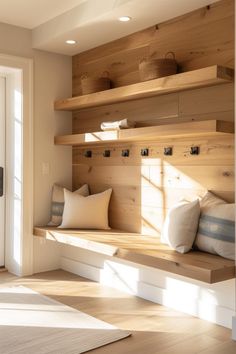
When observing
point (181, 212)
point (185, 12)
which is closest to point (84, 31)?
point (185, 12)

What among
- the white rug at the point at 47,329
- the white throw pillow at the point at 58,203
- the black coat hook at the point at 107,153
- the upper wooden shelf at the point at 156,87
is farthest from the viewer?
the white throw pillow at the point at 58,203

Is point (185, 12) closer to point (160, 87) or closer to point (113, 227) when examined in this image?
point (160, 87)

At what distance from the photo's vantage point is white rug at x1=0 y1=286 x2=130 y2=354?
2609mm

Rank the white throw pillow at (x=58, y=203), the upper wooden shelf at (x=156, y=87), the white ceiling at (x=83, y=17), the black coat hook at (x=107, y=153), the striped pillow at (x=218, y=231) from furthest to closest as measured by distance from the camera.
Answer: the white throw pillow at (x=58, y=203)
the black coat hook at (x=107, y=153)
the white ceiling at (x=83, y=17)
the upper wooden shelf at (x=156, y=87)
the striped pillow at (x=218, y=231)

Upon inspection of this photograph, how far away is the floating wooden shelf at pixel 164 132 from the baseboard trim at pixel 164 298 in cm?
122

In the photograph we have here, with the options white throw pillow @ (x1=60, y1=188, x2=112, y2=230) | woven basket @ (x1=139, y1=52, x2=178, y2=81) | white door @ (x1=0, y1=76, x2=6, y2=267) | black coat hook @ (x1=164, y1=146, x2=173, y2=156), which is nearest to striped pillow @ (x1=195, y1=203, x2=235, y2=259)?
black coat hook @ (x1=164, y1=146, x2=173, y2=156)

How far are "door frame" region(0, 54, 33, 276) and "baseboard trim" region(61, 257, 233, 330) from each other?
20.5 inches

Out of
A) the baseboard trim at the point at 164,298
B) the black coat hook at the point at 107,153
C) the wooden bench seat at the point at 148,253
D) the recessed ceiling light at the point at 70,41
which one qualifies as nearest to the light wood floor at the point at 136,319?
the baseboard trim at the point at 164,298

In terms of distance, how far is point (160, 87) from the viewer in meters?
3.26

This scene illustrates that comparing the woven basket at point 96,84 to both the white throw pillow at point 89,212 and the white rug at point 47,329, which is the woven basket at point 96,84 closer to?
the white throw pillow at point 89,212

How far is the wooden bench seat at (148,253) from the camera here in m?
2.66

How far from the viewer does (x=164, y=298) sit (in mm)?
3434

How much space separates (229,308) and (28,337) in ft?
4.47

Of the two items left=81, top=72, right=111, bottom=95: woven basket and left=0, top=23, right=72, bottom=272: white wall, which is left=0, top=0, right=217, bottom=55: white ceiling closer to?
left=0, top=23, right=72, bottom=272: white wall
